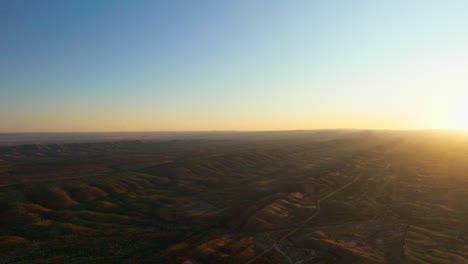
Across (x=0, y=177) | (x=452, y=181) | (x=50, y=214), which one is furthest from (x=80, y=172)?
(x=452, y=181)

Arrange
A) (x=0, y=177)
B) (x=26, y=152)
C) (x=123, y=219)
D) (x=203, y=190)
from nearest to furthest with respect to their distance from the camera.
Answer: (x=123, y=219), (x=203, y=190), (x=0, y=177), (x=26, y=152)

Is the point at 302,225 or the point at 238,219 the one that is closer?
the point at 302,225

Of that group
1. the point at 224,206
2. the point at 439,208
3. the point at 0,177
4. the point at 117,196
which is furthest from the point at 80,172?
the point at 439,208

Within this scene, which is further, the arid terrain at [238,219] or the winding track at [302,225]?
the arid terrain at [238,219]

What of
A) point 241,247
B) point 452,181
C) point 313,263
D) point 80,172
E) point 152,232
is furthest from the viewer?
point 80,172

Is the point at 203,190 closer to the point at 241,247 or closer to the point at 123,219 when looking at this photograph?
the point at 123,219

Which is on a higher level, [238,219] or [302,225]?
[238,219]

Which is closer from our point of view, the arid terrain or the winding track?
the winding track

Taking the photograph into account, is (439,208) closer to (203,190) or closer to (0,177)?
(203,190)

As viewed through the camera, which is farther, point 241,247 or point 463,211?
point 463,211
